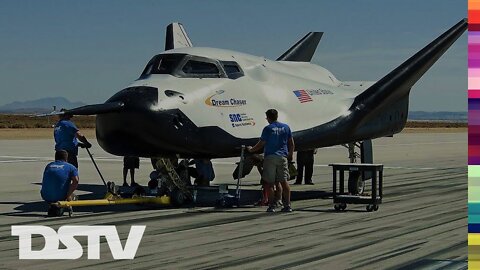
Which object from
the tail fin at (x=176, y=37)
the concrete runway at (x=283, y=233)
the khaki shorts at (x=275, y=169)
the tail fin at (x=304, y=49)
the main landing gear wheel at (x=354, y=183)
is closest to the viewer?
the concrete runway at (x=283, y=233)

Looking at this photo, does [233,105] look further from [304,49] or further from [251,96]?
[304,49]

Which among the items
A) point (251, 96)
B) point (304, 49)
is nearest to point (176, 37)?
point (304, 49)

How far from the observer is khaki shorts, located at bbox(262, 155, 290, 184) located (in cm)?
1614

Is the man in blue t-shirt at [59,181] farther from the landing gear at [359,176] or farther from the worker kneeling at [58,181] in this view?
the landing gear at [359,176]

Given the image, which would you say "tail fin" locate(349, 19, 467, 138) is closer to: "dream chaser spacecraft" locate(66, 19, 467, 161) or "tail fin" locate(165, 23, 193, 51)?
"dream chaser spacecraft" locate(66, 19, 467, 161)

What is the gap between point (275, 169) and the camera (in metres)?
16.1

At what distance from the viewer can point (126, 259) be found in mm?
10586

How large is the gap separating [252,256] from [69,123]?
26.6 ft

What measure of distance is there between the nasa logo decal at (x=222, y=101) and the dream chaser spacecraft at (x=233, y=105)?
0.07 ft

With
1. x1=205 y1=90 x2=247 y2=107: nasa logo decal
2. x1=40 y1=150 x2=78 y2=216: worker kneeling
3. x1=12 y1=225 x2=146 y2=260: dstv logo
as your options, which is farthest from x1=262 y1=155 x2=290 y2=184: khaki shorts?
x1=40 y1=150 x2=78 y2=216: worker kneeling

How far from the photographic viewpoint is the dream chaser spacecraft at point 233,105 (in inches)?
620

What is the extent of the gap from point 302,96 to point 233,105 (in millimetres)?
2720

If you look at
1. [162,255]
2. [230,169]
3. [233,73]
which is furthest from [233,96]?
[230,169]

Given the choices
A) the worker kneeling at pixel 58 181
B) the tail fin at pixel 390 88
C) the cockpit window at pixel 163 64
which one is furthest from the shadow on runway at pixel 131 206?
the cockpit window at pixel 163 64
